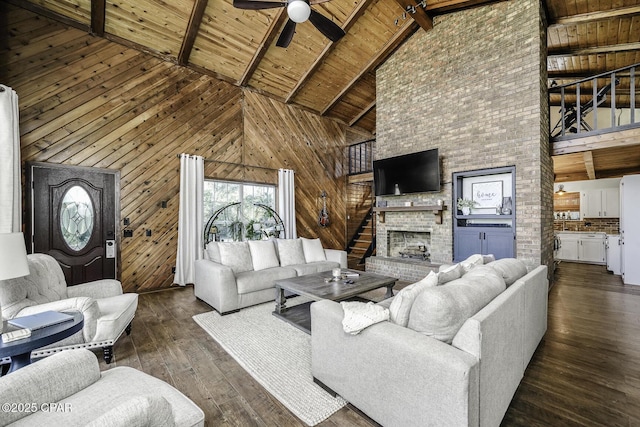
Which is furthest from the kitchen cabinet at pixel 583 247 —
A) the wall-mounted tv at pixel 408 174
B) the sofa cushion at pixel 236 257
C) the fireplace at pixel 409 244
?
the sofa cushion at pixel 236 257

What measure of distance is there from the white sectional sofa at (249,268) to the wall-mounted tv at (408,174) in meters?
2.22

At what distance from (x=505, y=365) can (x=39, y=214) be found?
5.89 meters

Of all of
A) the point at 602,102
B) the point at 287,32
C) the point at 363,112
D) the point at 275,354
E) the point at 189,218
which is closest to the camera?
the point at 275,354

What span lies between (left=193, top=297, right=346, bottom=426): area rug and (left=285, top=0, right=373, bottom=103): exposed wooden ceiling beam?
523cm

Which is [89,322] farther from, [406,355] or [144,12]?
[144,12]

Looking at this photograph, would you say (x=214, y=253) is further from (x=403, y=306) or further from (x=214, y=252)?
(x=403, y=306)

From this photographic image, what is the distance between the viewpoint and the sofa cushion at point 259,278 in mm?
3809

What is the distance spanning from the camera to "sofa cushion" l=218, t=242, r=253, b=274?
4.11 m

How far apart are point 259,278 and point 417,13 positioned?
588cm

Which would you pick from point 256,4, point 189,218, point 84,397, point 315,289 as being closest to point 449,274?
point 315,289

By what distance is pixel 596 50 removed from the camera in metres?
5.44

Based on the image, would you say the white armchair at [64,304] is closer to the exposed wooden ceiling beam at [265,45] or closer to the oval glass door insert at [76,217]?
the oval glass door insert at [76,217]

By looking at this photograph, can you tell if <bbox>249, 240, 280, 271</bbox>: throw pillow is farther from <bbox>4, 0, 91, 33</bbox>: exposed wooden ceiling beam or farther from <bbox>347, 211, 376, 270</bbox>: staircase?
<bbox>4, 0, 91, 33</bbox>: exposed wooden ceiling beam

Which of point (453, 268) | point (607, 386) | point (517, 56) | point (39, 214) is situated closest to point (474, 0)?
point (517, 56)
